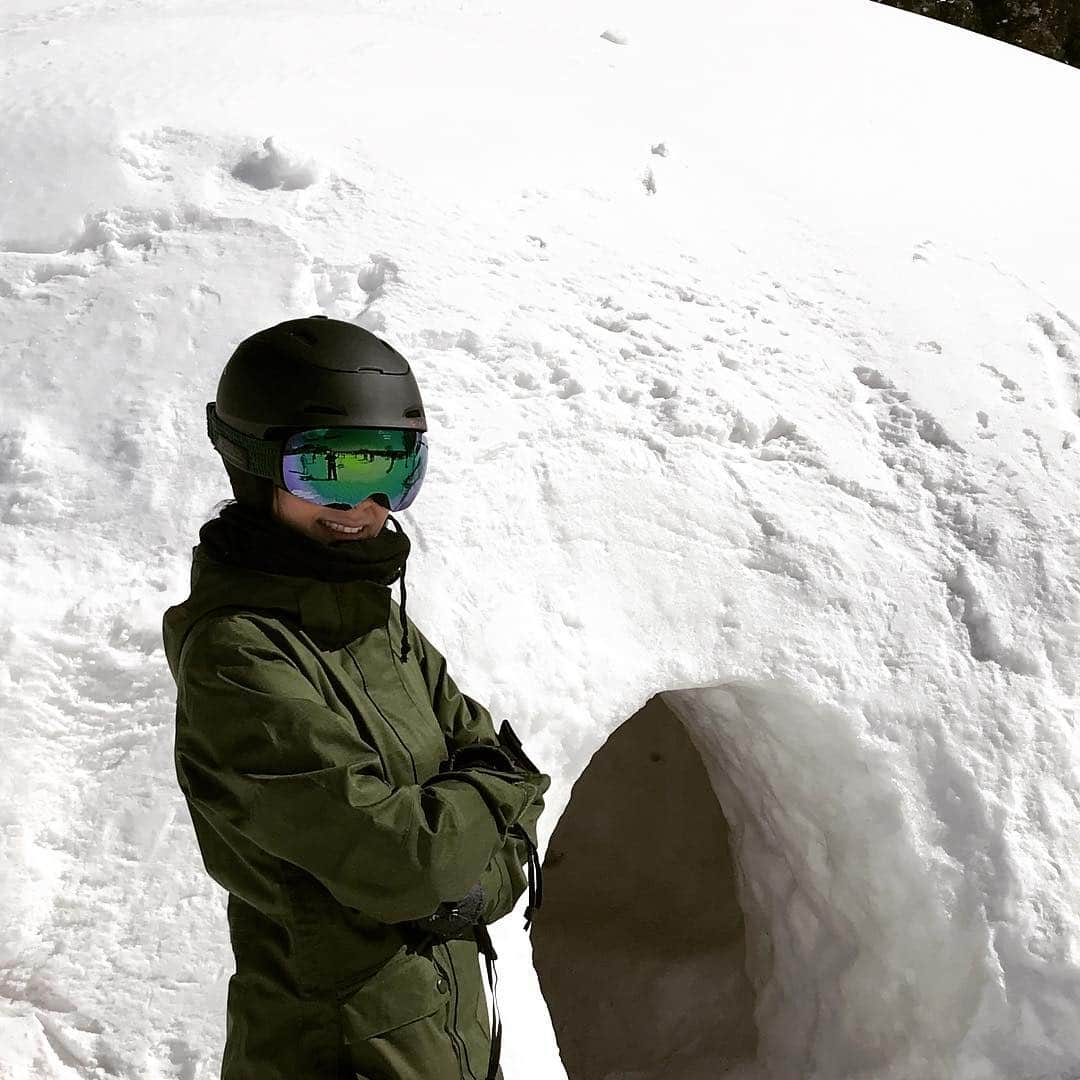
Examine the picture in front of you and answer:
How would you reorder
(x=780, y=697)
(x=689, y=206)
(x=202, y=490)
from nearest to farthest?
1. (x=202, y=490)
2. (x=780, y=697)
3. (x=689, y=206)

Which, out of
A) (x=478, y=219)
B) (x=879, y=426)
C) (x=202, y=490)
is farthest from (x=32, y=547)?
(x=879, y=426)

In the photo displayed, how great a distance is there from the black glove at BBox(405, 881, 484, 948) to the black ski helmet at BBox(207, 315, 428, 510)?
0.60m

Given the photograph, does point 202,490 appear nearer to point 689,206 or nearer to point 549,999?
point 689,206

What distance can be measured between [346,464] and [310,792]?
1.50ft

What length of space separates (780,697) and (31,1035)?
2.08m

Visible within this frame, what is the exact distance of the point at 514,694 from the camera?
288 centimetres

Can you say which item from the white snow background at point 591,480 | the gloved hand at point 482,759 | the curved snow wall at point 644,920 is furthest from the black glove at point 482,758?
the curved snow wall at point 644,920

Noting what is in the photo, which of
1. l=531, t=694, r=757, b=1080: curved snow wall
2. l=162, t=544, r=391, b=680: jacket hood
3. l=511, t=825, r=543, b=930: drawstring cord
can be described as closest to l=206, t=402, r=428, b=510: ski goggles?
l=162, t=544, r=391, b=680: jacket hood

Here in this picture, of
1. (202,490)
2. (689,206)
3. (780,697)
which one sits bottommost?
(780,697)

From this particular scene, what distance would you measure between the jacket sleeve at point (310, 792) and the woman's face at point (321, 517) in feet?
0.62

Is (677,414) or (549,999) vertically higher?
(677,414)

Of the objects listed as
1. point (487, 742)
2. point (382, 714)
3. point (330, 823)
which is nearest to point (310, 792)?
point (330, 823)

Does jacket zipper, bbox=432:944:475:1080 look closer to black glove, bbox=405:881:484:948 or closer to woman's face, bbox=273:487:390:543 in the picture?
black glove, bbox=405:881:484:948

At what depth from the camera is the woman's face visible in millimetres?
1586
